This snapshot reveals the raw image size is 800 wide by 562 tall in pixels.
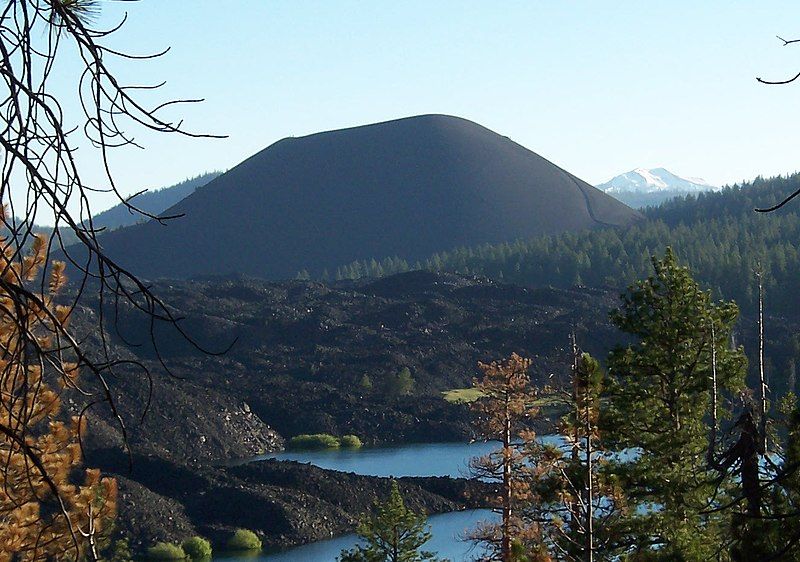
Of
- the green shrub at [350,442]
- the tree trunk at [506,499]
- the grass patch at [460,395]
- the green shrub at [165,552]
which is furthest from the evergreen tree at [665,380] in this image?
the grass patch at [460,395]

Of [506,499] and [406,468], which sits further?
[406,468]

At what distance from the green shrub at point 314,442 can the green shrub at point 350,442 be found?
417 millimetres

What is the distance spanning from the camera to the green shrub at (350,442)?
5633 centimetres

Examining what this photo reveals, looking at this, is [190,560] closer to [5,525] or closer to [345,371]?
[5,525]

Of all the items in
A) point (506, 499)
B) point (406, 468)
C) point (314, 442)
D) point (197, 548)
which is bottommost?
point (406, 468)

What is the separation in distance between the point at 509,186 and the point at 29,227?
5892 inches

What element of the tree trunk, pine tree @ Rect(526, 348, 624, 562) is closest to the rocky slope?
the tree trunk

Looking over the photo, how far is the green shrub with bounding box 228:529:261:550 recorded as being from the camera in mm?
35125

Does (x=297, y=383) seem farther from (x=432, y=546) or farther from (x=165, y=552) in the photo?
A: (x=432, y=546)

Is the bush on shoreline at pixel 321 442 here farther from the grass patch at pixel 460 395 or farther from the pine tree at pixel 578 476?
the pine tree at pixel 578 476

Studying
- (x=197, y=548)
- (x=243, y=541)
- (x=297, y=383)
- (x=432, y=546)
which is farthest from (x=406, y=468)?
(x=297, y=383)

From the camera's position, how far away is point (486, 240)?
462 ft

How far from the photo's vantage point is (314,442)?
56375mm

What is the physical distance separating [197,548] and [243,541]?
1.91 meters
